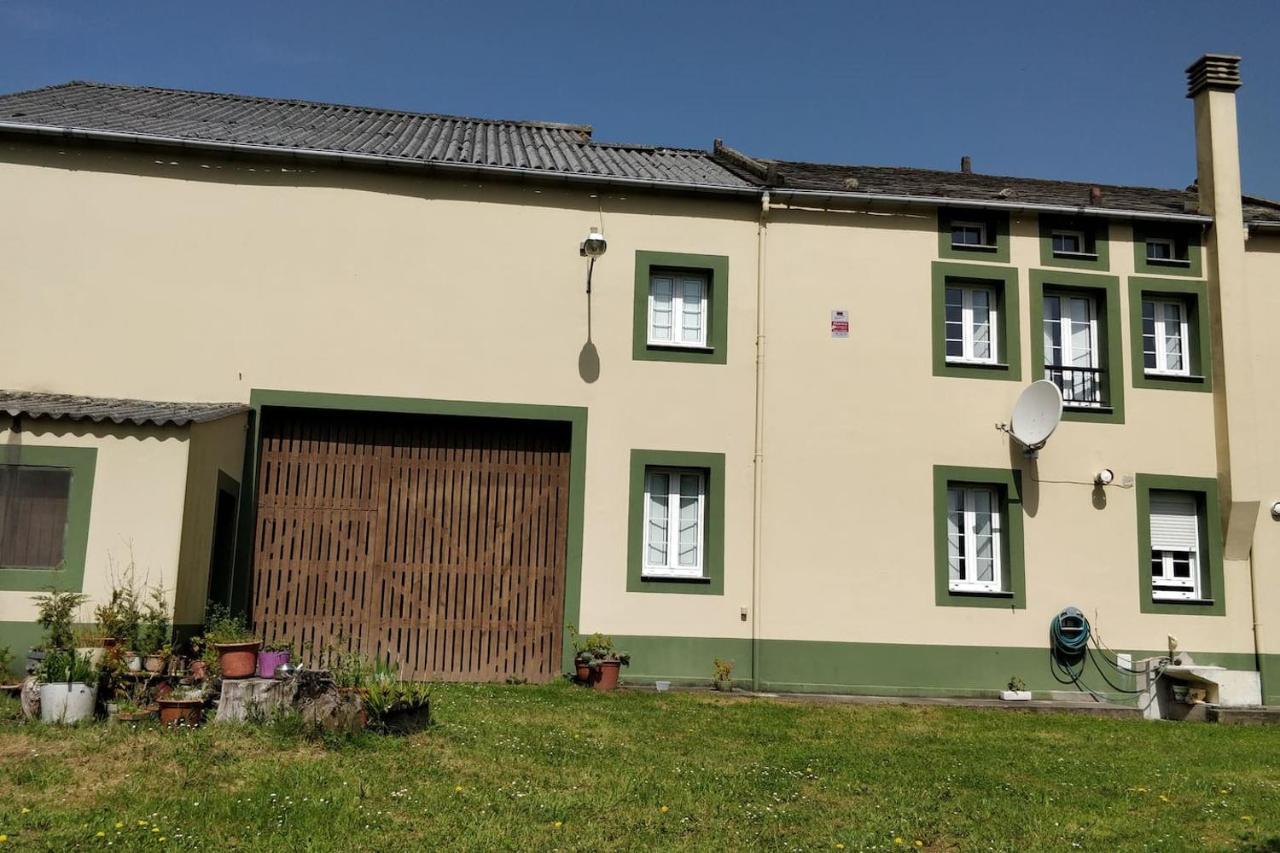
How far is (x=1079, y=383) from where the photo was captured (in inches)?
603

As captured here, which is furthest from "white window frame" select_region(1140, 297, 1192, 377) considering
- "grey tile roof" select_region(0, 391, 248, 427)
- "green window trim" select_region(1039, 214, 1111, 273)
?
"grey tile roof" select_region(0, 391, 248, 427)

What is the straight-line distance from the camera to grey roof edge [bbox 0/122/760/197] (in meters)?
13.3

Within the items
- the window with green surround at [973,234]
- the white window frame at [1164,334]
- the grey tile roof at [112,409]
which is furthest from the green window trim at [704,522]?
the white window frame at [1164,334]

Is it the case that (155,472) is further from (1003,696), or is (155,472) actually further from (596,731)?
(1003,696)

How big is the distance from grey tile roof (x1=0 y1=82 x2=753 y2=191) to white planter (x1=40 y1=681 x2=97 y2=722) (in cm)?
695

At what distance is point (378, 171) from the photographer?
1416 centimetres

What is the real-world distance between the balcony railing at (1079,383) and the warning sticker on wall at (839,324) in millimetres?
A: 2802

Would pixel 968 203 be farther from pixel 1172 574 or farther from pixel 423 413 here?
pixel 423 413

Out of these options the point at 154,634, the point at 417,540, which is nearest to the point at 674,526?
the point at 417,540

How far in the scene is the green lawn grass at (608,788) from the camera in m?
7.19

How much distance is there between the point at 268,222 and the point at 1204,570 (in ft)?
41.0

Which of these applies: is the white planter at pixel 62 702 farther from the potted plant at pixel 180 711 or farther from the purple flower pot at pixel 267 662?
the purple flower pot at pixel 267 662

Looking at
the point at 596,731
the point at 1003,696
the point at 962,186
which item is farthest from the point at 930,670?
the point at 962,186

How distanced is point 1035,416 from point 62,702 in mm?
10976
